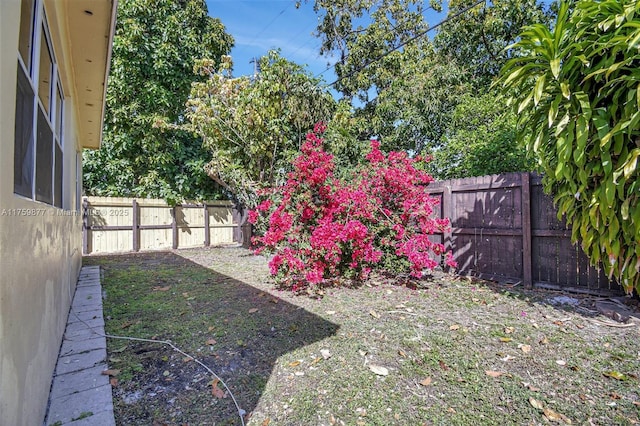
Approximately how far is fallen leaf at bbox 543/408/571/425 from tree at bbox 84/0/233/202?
10.2 metres

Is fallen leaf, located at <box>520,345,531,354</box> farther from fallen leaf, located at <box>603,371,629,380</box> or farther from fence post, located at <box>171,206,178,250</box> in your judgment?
fence post, located at <box>171,206,178,250</box>

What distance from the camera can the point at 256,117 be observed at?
7.63 m

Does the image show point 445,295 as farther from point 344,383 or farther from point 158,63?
point 158,63

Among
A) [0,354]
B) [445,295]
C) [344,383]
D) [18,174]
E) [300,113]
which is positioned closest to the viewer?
[0,354]

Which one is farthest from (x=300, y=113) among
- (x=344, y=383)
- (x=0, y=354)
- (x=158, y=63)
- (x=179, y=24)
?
(x=0, y=354)

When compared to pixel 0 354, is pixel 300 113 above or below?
above

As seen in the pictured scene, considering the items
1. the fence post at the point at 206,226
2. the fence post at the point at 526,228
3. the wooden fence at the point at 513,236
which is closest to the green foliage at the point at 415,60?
the wooden fence at the point at 513,236

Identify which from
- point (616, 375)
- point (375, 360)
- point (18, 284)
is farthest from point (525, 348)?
point (18, 284)

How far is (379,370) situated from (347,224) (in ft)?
8.05

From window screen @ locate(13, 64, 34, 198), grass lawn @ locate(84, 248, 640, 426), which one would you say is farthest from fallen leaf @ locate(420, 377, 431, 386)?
window screen @ locate(13, 64, 34, 198)

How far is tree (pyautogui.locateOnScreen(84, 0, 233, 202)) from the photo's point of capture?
952cm

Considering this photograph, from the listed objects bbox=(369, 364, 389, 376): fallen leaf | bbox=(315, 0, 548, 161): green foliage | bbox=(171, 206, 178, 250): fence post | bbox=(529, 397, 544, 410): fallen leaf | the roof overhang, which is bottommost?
bbox=(529, 397, 544, 410): fallen leaf

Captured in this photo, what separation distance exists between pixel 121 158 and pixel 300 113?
6.08 meters

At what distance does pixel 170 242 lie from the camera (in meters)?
10.4
